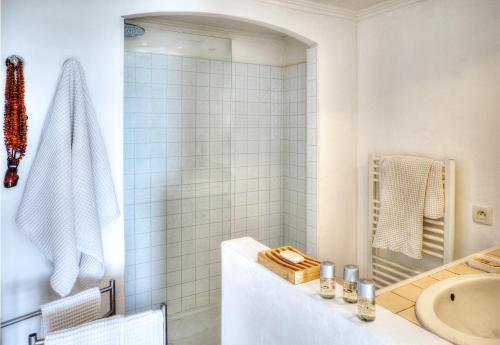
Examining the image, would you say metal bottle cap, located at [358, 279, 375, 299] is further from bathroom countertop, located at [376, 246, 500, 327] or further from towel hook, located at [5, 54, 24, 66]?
towel hook, located at [5, 54, 24, 66]

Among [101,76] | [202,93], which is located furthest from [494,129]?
[101,76]

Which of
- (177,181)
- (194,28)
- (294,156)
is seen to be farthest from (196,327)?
(194,28)

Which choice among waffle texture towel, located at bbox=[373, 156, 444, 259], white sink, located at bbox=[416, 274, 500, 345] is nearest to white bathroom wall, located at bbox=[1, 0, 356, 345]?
waffle texture towel, located at bbox=[373, 156, 444, 259]

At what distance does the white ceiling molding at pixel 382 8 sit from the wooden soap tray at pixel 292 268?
1.92 meters

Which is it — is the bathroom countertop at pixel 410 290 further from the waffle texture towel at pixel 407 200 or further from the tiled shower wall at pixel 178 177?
the tiled shower wall at pixel 178 177

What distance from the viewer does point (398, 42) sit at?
2400 mm

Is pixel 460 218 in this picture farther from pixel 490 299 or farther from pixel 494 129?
pixel 490 299

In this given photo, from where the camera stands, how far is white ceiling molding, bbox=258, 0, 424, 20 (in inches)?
93.0

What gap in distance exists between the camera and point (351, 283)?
1001 millimetres


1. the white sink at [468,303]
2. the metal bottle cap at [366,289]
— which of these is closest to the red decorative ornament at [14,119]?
the metal bottle cap at [366,289]

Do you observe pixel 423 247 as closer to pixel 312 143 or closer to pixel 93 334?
pixel 312 143

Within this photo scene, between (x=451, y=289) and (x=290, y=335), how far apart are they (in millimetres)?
661

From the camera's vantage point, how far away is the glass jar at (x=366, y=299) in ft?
3.00

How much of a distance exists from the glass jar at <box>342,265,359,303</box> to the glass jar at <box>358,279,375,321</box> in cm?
6
